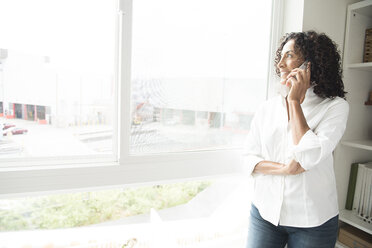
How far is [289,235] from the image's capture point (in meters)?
1.11

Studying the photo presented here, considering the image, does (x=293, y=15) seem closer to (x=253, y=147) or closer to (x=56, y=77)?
(x=253, y=147)

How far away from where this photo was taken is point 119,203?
58.7 inches

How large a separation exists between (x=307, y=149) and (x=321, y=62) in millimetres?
412

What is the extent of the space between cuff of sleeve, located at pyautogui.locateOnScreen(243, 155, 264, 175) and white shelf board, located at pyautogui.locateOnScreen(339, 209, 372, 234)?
0.89 m

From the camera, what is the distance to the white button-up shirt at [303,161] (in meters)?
0.94

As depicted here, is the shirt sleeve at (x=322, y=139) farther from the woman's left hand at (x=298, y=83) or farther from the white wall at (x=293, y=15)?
the white wall at (x=293, y=15)

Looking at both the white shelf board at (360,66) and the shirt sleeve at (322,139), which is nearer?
the shirt sleeve at (322,139)

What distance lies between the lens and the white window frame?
1037 millimetres

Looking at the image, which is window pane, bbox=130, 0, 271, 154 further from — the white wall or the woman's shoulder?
the woman's shoulder

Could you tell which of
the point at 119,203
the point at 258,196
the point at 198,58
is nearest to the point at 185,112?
the point at 198,58

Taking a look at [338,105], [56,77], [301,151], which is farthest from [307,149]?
[56,77]

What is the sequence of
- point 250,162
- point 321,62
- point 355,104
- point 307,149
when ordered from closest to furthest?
point 307,149
point 321,62
point 250,162
point 355,104

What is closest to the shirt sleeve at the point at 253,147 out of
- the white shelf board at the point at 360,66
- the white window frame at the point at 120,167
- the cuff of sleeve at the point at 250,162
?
the cuff of sleeve at the point at 250,162

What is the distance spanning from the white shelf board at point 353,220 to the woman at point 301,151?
53 centimetres
